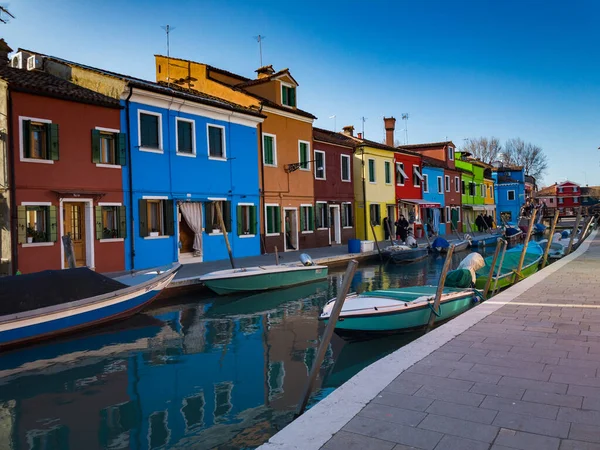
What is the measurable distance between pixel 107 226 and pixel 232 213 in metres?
5.23

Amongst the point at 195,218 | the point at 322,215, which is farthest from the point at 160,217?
the point at 322,215

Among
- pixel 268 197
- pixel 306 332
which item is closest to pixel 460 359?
pixel 306 332

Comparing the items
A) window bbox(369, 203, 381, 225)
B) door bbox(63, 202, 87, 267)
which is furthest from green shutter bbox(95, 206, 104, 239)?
window bbox(369, 203, 381, 225)

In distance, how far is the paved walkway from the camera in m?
3.07

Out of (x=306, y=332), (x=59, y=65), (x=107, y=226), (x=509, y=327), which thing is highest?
(x=59, y=65)

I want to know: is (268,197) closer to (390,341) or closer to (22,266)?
(22,266)

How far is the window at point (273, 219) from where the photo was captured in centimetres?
2061

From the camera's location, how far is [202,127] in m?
17.7

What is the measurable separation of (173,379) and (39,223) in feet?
27.8

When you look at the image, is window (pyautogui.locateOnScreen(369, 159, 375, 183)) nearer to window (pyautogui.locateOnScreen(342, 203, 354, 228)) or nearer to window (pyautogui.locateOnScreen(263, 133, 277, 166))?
window (pyautogui.locateOnScreen(342, 203, 354, 228))

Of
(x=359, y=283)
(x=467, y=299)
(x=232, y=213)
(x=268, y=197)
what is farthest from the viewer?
(x=268, y=197)

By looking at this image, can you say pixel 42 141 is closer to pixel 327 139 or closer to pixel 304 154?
pixel 304 154

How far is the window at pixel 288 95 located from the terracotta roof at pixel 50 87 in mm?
A: 9142

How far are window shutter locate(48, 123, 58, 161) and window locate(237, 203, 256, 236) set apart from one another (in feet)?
23.5
